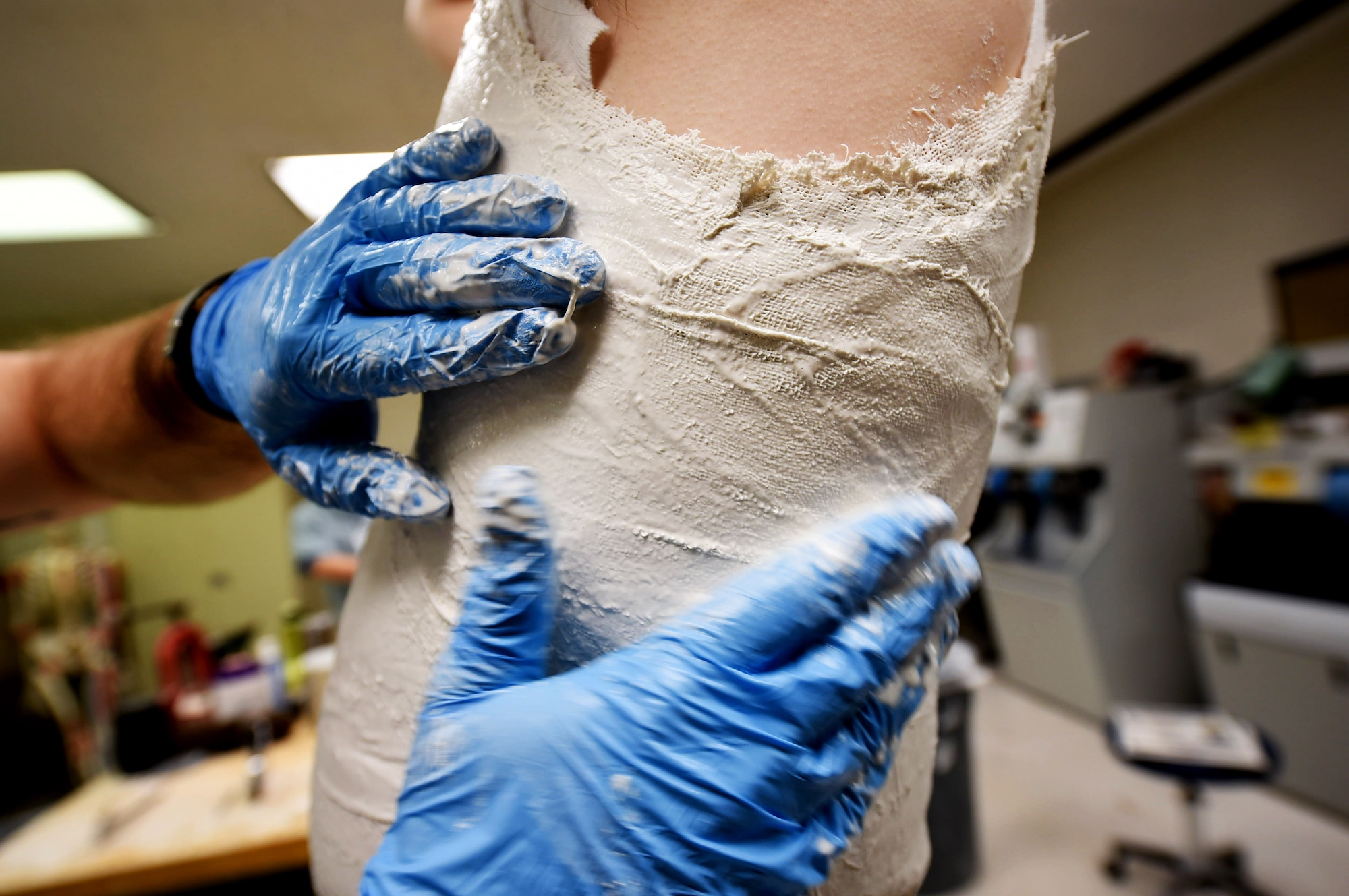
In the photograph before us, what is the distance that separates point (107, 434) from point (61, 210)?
0.28 meters

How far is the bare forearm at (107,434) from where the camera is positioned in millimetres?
729

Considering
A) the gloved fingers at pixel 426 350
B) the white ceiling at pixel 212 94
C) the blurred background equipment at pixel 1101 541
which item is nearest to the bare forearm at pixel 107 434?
the white ceiling at pixel 212 94

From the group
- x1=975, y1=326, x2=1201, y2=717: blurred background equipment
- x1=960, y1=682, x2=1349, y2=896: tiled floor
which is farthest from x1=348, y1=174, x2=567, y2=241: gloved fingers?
x1=975, y1=326, x2=1201, y2=717: blurred background equipment

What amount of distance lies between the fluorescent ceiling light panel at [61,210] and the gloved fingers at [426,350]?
0.31m

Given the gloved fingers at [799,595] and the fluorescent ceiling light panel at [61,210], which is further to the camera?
the fluorescent ceiling light panel at [61,210]

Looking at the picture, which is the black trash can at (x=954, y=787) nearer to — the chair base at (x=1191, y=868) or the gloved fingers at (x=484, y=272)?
the chair base at (x=1191, y=868)

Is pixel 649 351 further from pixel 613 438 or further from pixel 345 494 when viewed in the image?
pixel 345 494

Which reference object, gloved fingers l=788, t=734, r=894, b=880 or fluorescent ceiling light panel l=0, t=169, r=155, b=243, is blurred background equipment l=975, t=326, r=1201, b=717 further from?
fluorescent ceiling light panel l=0, t=169, r=155, b=243

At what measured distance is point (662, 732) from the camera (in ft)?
1.26

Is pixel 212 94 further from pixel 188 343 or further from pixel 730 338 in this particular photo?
pixel 730 338

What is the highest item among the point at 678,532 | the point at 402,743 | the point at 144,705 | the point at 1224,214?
the point at 1224,214

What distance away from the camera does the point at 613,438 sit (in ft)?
1.39

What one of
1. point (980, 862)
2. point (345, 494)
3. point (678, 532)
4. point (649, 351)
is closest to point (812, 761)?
point (678, 532)

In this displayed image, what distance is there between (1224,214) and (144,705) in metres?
3.96
